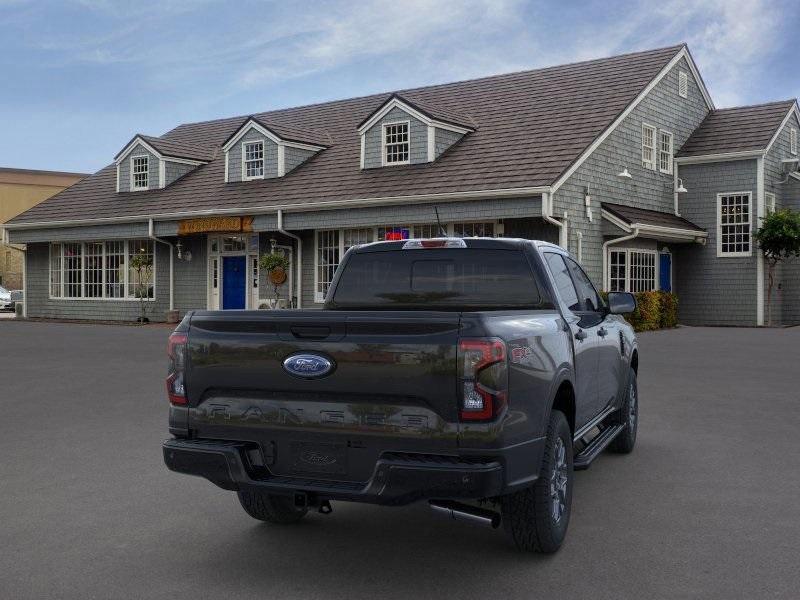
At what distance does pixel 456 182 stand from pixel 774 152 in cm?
1073

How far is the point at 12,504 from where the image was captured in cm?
585

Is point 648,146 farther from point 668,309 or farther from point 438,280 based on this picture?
point 438,280

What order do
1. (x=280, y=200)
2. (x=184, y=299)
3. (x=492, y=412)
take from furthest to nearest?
1. (x=184, y=299)
2. (x=280, y=200)
3. (x=492, y=412)

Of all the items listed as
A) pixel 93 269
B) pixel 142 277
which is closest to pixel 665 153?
pixel 142 277

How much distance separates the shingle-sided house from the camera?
72.7 ft

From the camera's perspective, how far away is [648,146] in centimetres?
2527

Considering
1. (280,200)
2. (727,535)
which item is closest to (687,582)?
(727,535)

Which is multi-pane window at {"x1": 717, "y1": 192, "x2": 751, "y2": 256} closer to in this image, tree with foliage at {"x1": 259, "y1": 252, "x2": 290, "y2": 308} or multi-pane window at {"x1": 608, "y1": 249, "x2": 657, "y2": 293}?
multi-pane window at {"x1": 608, "y1": 249, "x2": 657, "y2": 293}

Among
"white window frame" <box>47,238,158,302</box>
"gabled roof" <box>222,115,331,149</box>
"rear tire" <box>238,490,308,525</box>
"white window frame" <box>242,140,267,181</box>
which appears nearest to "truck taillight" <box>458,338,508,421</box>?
"rear tire" <box>238,490,308,525</box>

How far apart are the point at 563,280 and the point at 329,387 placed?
254cm

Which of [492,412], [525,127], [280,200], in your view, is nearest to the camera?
[492,412]

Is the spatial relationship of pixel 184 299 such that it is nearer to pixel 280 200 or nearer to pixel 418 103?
pixel 280 200

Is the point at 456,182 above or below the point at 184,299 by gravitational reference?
above

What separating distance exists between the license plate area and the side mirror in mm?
3059
